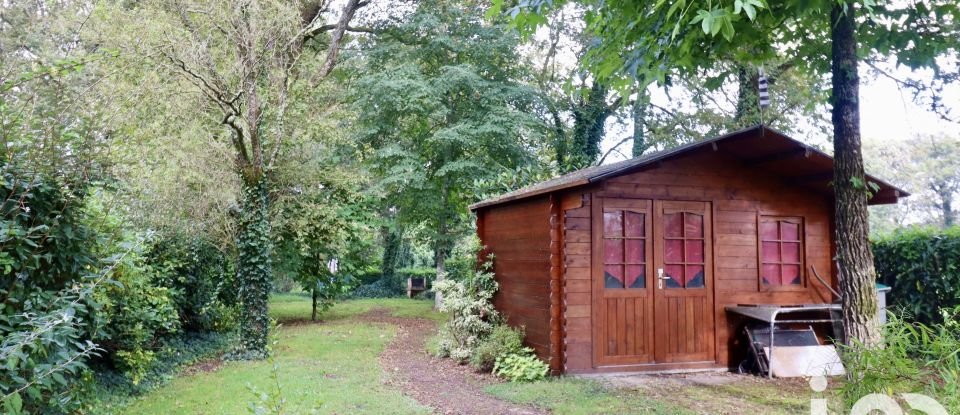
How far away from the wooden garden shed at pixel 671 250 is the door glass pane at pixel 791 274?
Answer: 2cm

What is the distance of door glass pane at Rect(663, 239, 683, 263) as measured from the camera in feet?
25.0

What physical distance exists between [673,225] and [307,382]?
4926mm

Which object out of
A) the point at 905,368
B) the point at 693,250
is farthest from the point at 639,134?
the point at 905,368

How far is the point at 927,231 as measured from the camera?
8539 mm

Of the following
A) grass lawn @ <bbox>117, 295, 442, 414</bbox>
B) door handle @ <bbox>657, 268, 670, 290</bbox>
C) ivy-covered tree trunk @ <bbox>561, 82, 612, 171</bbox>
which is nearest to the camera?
grass lawn @ <bbox>117, 295, 442, 414</bbox>

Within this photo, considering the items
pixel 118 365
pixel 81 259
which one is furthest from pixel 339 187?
pixel 81 259

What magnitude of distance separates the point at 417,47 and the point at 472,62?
5.20 ft

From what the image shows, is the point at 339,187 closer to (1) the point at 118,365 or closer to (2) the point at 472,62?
(2) the point at 472,62

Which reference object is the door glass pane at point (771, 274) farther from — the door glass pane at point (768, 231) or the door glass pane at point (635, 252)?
the door glass pane at point (635, 252)

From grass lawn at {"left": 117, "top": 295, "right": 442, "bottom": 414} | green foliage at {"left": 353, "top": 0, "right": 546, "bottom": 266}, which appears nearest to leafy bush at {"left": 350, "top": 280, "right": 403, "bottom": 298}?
green foliage at {"left": 353, "top": 0, "right": 546, "bottom": 266}

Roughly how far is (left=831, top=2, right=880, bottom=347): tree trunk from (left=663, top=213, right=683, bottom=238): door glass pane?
2458mm

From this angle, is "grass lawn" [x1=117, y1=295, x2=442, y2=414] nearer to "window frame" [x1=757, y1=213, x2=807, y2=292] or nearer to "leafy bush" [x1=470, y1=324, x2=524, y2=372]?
"leafy bush" [x1=470, y1=324, x2=524, y2=372]

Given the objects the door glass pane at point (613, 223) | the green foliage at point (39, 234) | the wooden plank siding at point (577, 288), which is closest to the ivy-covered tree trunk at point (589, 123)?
the door glass pane at point (613, 223)

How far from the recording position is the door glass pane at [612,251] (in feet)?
24.1
